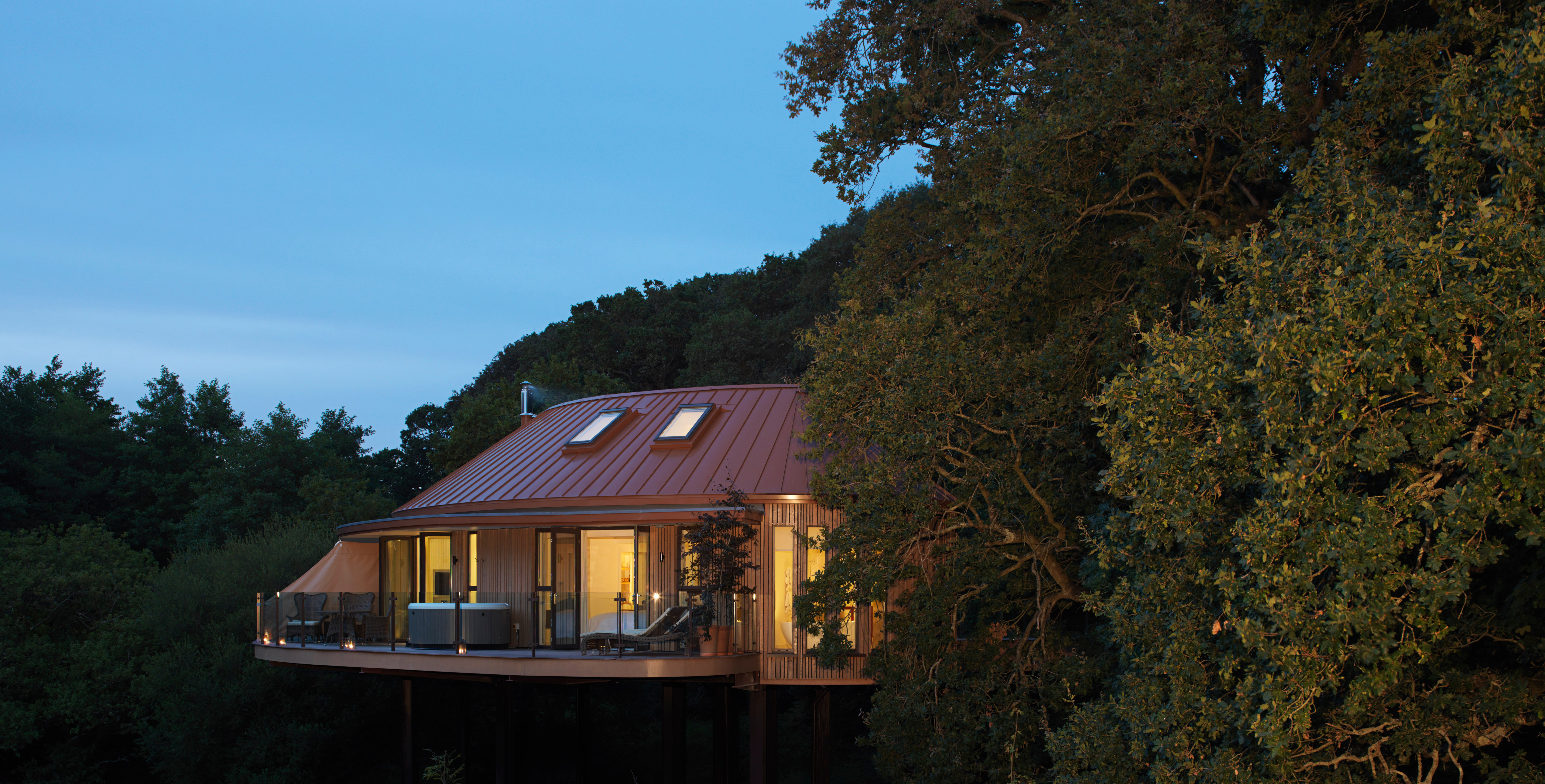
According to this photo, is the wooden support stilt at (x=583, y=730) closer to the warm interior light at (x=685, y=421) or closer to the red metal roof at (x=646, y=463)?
the red metal roof at (x=646, y=463)

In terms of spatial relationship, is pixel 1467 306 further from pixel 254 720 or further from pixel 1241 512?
pixel 254 720

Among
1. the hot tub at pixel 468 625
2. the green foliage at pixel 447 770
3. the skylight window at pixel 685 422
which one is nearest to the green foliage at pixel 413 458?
the green foliage at pixel 447 770

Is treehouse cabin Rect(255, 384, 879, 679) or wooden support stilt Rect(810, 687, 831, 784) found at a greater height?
treehouse cabin Rect(255, 384, 879, 679)

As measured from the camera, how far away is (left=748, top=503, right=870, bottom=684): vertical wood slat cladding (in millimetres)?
16188

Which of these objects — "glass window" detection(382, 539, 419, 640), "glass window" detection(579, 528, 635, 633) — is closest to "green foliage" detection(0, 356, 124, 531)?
"glass window" detection(382, 539, 419, 640)

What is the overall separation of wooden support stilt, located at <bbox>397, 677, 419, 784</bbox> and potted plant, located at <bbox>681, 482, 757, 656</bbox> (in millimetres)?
8638

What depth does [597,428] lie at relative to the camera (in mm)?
20094

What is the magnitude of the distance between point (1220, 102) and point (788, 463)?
852 centimetres

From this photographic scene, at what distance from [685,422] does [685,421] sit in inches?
2.0

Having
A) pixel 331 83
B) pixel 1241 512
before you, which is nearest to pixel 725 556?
pixel 1241 512

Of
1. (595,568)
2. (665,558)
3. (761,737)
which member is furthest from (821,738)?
(595,568)

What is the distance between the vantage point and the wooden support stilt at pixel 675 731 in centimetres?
2030

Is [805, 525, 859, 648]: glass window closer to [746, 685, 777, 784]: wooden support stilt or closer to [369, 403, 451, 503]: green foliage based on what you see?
[746, 685, 777, 784]: wooden support stilt

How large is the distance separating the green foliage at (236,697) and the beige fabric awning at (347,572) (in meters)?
6.15
